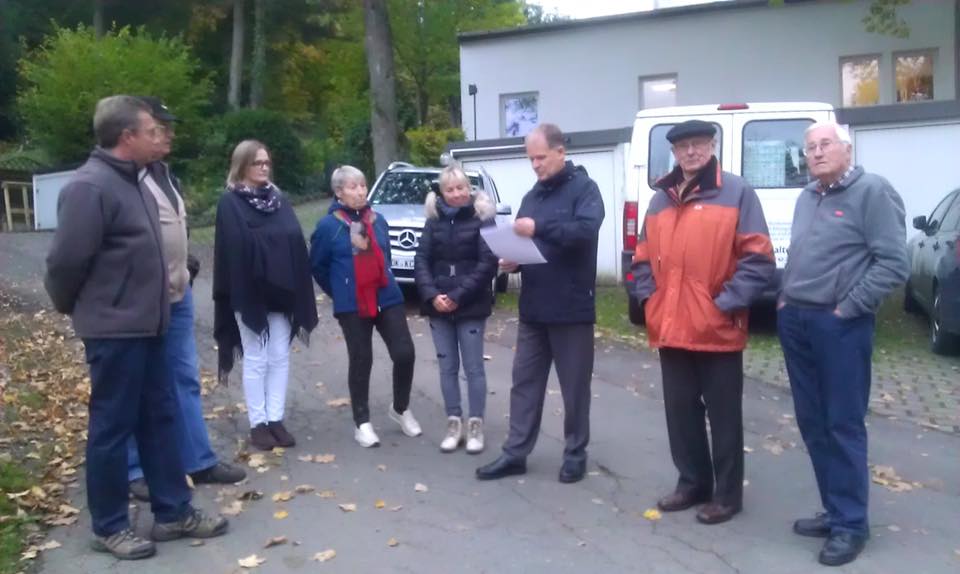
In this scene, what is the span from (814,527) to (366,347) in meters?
3.22

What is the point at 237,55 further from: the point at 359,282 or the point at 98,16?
the point at 359,282

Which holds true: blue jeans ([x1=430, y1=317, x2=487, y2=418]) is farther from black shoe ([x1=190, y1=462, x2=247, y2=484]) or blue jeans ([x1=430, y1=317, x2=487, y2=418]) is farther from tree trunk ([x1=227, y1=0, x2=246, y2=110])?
tree trunk ([x1=227, y1=0, x2=246, y2=110])

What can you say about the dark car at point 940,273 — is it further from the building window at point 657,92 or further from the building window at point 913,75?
the building window at point 657,92

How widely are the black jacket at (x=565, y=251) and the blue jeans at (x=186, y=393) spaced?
202 centimetres

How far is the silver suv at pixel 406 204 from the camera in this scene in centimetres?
1386

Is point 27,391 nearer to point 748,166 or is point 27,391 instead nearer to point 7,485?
point 7,485

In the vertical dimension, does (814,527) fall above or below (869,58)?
below

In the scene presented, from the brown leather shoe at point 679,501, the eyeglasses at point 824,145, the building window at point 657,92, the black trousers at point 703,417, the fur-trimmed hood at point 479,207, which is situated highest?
the building window at point 657,92

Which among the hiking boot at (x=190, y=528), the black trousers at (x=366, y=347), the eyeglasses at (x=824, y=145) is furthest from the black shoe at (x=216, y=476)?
the eyeglasses at (x=824, y=145)

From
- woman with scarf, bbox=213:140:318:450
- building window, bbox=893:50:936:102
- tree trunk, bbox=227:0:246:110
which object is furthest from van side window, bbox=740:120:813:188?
tree trunk, bbox=227:0:246:110

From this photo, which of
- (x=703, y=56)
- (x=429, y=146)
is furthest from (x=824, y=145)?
(x=429, y=146)

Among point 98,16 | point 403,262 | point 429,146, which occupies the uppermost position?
point 98,16

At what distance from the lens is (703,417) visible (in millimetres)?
6125

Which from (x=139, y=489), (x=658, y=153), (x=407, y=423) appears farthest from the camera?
(x=658, y=153)
